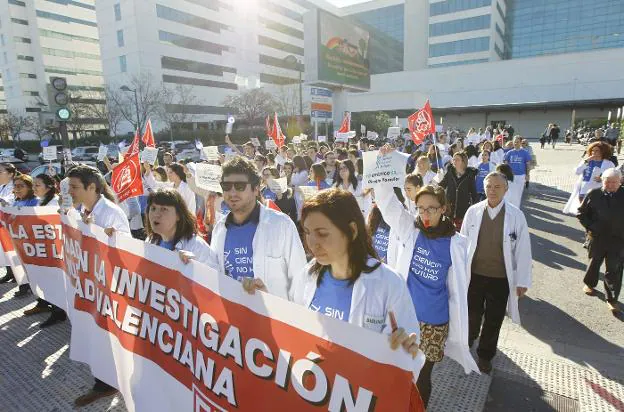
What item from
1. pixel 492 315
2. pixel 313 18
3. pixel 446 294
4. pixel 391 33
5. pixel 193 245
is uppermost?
pixel 391 33

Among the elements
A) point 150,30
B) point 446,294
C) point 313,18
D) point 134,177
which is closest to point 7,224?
point 134,177

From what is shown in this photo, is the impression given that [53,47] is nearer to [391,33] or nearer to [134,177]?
[391,33]

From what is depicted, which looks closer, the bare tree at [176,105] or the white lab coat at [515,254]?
the white lab coat at [515,254]

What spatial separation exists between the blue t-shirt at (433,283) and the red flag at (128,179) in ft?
12.1

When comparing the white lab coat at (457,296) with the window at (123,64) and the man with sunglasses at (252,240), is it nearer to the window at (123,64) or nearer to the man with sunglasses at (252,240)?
the man with sunglasses at (252,240)

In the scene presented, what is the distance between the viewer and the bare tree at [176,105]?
49.1m

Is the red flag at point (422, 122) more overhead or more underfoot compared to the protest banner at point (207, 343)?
more overhead

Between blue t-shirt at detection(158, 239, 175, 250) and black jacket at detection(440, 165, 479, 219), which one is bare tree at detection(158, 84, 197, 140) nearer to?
black jacket at detection(440, 165, 479, 219)

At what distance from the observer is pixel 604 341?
4.26 m

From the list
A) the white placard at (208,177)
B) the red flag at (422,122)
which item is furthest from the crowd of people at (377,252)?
the red flag at (422,122)

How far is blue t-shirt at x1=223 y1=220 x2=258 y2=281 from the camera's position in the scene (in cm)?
301

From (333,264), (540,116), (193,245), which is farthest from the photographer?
(540,116)

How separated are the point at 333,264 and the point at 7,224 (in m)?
4.87

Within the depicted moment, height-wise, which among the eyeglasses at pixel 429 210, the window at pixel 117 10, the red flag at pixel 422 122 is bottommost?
the eyeglasses at pixel 429 210
